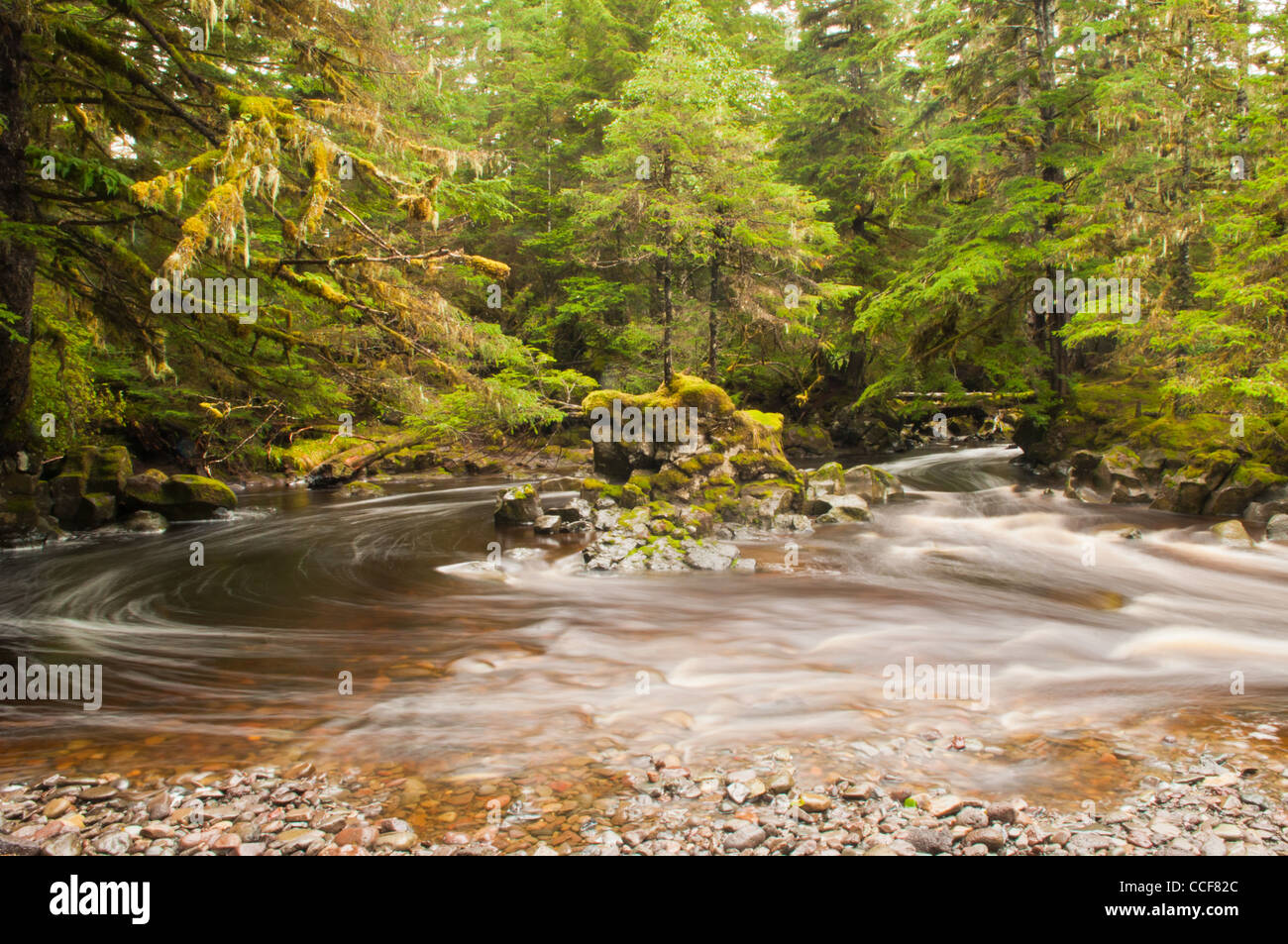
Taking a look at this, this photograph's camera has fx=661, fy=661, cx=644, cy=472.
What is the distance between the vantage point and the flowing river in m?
3.96

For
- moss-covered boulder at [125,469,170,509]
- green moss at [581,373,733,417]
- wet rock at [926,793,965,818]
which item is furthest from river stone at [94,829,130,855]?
moss-covered boulder at [125,469,170,509]

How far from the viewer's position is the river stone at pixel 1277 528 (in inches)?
383

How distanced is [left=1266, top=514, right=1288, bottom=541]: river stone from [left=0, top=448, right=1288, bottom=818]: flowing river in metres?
0.54

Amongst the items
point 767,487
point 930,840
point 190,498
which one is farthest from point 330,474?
point 930,840

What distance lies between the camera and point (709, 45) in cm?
1733

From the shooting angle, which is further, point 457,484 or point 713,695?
point 457,484

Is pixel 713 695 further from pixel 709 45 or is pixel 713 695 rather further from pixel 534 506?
pixel 709 45

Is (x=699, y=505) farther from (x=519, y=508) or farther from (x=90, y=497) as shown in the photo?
(x=90, y=497)

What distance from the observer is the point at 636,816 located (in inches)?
124

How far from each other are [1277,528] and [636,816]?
11689 millimetres

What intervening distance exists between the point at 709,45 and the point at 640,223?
6.00m

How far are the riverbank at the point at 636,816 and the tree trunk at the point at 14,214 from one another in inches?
270

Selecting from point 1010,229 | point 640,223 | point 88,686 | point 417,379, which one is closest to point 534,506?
point 417,379

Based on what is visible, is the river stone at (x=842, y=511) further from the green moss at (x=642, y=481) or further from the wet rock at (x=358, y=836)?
the wet rock at (x=358, y=836)
